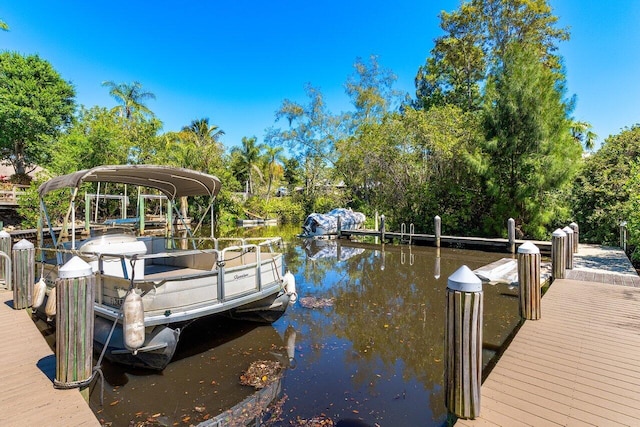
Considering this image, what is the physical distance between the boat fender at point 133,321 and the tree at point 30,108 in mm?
28585

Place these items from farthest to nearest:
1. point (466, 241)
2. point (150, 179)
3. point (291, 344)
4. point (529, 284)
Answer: point (466, 241) → point (150, 179) → point (291, 344) → point (529, 284)

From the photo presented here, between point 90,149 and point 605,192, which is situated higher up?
point 90,149

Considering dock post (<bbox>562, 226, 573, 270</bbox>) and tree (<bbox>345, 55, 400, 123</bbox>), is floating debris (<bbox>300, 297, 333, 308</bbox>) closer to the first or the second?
dock post (<bbox>562, 226, 573, 270</bbox>)

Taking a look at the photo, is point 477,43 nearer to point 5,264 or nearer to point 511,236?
point 511,236

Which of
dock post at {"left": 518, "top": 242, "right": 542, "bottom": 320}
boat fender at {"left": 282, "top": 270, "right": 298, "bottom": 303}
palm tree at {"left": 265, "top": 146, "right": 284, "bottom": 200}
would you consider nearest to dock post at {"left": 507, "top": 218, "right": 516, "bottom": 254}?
dock post at {"left": 518, "top": 242, "right": 542, "bottom": 320}

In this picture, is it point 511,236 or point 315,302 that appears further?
point 511,236

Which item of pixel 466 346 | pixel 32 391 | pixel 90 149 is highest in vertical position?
pixel 90 149

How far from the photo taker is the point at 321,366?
177 inches

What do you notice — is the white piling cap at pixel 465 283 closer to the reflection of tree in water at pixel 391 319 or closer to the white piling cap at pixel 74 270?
the reflection of tree in water at pixel 391 319

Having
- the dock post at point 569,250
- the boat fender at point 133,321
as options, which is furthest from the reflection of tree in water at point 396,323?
the dock post at point 569,250

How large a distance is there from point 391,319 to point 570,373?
10.2 feet

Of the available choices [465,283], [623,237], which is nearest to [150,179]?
[465,283]

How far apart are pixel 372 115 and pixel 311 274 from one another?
19.9 metres

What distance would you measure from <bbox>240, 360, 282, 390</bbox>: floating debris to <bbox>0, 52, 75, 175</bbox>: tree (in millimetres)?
29285
